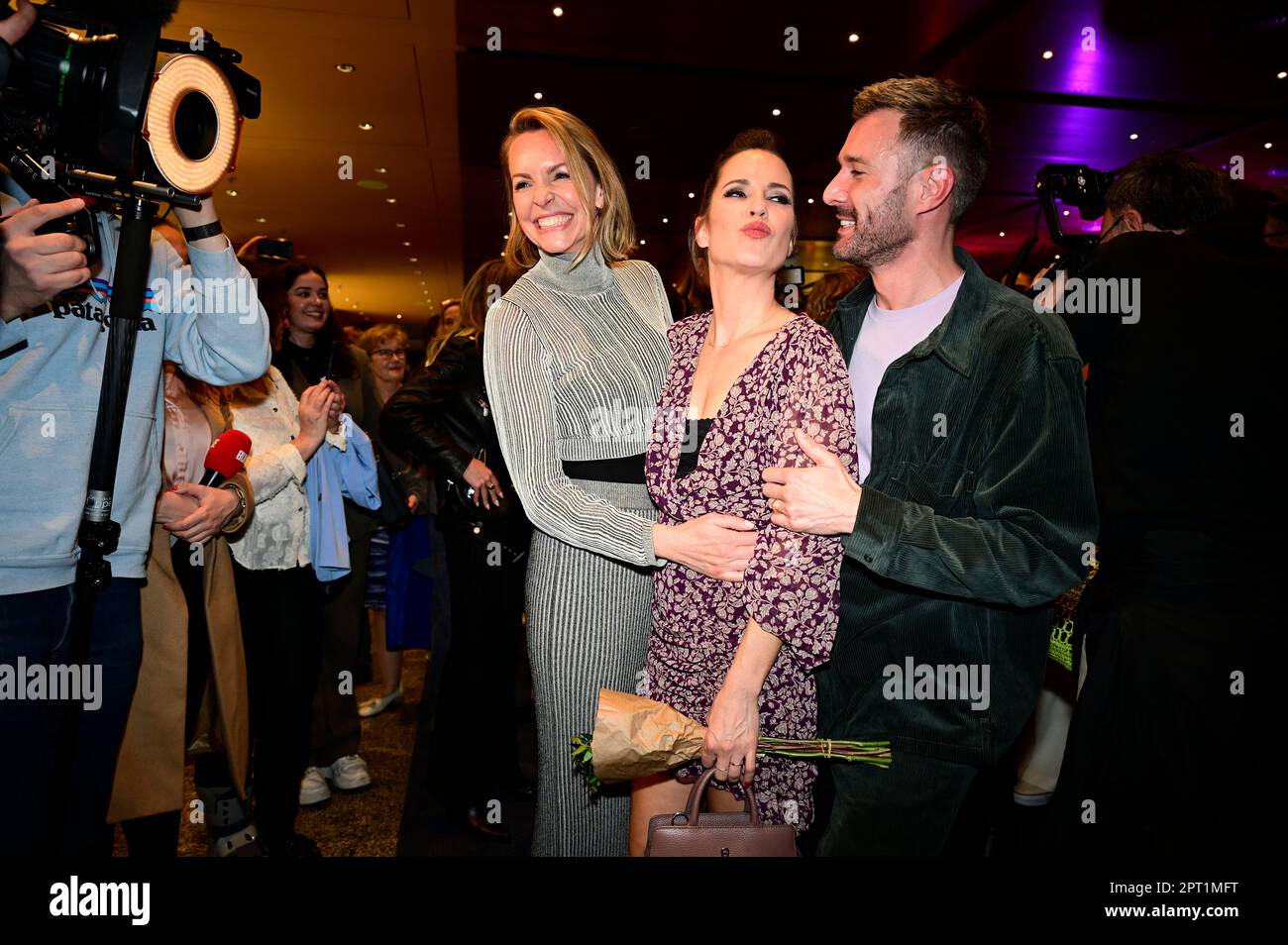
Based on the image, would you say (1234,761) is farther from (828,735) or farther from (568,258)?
(568,258)

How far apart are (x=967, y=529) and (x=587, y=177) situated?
1.09 meters

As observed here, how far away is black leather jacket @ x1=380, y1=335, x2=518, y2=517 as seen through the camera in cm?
305

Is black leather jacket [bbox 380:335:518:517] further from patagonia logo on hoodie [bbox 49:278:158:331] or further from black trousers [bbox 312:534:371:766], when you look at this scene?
patagonia logo on hoodie [bbox 49:278:158:331]

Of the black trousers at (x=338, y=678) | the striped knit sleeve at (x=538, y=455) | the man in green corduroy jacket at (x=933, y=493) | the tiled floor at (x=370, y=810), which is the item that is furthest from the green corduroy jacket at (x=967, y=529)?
the black trousers at (x=338, y=678)

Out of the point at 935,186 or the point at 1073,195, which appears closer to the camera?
the point at 935,186

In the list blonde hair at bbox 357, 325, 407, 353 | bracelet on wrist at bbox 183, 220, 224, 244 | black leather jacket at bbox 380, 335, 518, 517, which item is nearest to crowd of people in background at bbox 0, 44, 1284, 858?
bracelet on wrist at bbox 183, 220, 224, 244

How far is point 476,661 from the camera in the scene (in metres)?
3.08

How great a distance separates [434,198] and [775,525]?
9.37m

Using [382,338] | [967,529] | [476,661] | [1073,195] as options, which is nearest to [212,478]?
[476,661]

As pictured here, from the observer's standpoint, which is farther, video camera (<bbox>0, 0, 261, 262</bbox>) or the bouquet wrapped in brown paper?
the bouquet wrapped in brown paper

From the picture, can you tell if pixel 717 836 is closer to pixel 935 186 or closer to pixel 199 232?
pixel 935 186

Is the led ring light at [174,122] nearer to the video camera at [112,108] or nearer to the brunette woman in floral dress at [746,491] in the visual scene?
the video camera at [112,108]

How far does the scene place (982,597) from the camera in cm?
143

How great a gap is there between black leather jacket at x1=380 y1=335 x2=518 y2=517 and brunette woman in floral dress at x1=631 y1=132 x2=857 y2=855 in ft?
4.77
